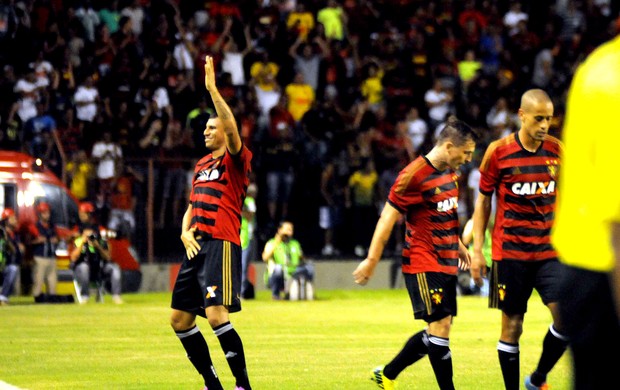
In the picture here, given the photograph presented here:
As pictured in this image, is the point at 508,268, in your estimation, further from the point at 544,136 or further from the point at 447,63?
the point at 447,63

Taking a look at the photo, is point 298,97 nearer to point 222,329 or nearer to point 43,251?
point 43,251

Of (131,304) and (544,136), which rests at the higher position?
(544,136)

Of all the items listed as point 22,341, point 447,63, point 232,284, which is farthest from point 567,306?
point 447,63

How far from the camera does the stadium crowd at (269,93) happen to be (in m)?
25.5

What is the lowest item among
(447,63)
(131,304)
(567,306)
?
(131,304)

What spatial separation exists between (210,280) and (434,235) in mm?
1683

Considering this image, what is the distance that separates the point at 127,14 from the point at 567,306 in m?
24.1

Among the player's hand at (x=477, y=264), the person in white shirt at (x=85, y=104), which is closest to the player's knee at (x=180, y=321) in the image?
the player's hand at (x=477, y=264)

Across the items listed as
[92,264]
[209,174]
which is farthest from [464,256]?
[92,264]

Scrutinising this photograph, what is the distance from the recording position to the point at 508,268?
33.4ft

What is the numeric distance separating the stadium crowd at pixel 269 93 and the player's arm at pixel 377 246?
13996mm

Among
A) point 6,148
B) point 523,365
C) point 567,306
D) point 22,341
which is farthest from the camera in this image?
point 6,148

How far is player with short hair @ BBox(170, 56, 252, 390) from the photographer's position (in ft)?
32.7

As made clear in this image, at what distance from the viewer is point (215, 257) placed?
10039 mm
